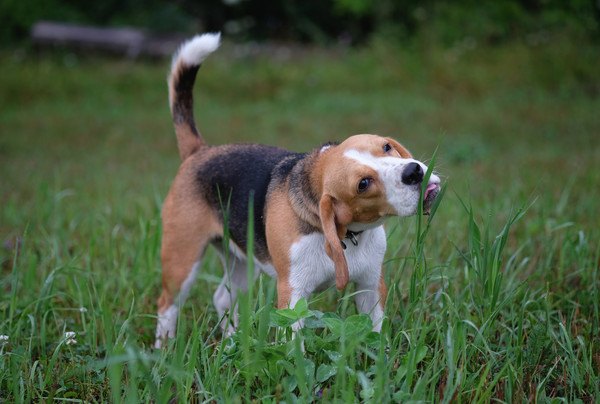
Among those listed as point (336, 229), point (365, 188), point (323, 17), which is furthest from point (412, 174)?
point (323, 17)

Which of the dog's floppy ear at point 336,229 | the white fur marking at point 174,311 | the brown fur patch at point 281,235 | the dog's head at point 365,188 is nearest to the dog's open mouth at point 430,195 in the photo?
the dog's head at point 365,188

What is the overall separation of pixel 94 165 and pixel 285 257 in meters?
5.62

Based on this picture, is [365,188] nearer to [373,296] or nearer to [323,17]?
[373,296]

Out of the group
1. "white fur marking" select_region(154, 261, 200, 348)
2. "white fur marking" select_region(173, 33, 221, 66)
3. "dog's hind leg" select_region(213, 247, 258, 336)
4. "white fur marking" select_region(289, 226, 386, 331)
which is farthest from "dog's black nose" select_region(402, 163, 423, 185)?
"white fur marking" select_region(173, 33, 221, 66)

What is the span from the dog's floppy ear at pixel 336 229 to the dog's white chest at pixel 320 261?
157 millimetres

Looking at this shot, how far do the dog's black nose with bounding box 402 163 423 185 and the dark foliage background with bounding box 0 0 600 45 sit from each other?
1038 cm

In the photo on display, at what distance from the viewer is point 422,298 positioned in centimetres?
255

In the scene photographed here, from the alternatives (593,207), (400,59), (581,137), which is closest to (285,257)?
(593,207)

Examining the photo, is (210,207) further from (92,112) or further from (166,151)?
(92,112)

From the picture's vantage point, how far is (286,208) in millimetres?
3074

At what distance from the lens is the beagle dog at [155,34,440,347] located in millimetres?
2650

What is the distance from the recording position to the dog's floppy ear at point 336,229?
8.57 feet

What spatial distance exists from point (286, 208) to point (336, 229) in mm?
399

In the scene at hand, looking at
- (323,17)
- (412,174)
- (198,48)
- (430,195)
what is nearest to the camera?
(412,174)
